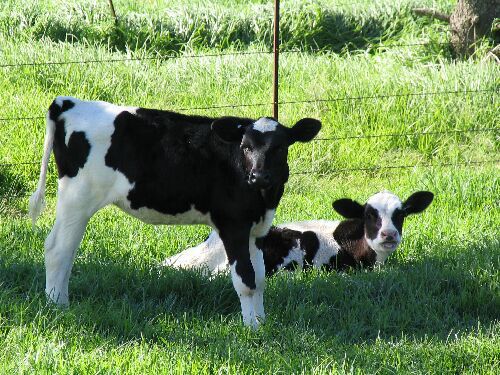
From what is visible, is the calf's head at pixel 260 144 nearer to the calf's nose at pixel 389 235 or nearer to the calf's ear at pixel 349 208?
the calf's nose at pixel 389 235

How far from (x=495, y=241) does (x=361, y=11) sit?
9.23 m

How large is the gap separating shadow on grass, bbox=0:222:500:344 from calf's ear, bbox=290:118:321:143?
1139mm

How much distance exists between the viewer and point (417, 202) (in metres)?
7.81

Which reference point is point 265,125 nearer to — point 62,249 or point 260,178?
point 260,178

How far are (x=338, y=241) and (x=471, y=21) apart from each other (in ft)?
21.2

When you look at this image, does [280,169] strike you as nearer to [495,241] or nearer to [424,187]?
[495,241]

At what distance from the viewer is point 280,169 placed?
6027mm

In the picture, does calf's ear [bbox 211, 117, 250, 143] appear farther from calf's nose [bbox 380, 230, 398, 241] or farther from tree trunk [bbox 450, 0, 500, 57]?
tree trunk [bbox 450, 0, 500, 57]

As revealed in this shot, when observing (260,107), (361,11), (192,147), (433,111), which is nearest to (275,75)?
(260,107)

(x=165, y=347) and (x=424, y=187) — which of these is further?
(x=424, y=187)

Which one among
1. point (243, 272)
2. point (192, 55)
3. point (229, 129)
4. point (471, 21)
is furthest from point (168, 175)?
point (471, 21)

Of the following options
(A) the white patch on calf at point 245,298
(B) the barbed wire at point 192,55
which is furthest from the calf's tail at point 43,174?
(B) the barbed wire at point 192,55

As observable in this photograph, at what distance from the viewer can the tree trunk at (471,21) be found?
43.4 feet

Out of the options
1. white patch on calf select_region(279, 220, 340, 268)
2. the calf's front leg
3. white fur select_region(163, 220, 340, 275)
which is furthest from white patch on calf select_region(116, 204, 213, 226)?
white patch on calf select_region(279, 220, 340, 268)
